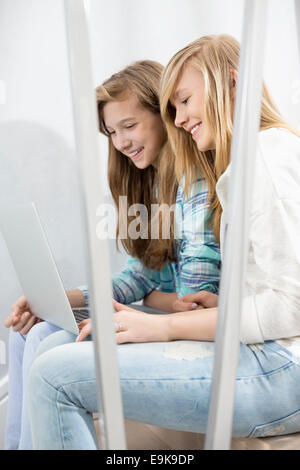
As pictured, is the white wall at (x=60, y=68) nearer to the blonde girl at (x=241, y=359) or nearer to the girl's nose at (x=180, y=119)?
the girl's nose at (x=180, y=119)

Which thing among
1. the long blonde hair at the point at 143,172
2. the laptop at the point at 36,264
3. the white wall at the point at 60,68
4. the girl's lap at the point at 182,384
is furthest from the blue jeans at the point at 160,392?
the white wall at the point at 60,68

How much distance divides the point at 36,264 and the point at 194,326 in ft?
0.94

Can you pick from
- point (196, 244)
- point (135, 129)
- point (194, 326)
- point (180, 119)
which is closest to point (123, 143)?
point (135, 129)

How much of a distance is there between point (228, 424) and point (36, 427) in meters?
0.30

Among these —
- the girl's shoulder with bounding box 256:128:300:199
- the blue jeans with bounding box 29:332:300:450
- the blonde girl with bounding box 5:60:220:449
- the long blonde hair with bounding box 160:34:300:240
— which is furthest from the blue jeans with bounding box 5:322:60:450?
the girl's shoulder with bounding box 256:128:300:199

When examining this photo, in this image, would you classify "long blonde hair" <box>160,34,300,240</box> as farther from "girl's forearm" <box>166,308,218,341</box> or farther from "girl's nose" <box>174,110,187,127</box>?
"girl's forearm" <box>166,308,218,341</box>

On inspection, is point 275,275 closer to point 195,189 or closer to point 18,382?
point 195,189

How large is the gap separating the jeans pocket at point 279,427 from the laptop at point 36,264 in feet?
1.16

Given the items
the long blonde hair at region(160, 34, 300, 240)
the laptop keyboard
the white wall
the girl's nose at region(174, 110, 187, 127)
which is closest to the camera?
the long blonde hair at region(160, 34, 300, 240)

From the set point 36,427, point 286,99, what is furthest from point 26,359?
point 286,99

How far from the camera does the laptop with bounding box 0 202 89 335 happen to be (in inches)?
28.9

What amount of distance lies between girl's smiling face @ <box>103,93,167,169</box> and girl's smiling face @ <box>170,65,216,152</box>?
0.57ft

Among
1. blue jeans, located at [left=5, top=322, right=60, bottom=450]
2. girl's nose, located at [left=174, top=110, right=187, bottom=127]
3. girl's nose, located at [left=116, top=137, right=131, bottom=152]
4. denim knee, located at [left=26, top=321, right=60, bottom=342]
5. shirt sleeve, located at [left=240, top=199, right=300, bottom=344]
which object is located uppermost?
girl's nose, located at [left=174, top=110, right=187, bottom=127]

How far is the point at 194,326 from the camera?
739mm
